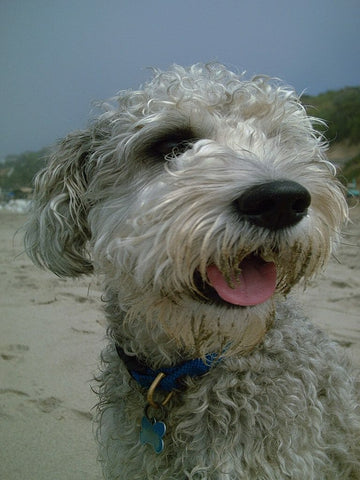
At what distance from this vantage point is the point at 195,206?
1.81 meters

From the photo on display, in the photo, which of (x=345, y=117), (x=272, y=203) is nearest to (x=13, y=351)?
(x=272, y=203)

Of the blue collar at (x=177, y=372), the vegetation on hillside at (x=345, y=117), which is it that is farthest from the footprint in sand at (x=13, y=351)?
the vegetation on hillside at (x=345, y=117)

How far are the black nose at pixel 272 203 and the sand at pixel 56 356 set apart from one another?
811 millimetres

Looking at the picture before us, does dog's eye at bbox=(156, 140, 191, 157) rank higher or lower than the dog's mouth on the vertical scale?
higher

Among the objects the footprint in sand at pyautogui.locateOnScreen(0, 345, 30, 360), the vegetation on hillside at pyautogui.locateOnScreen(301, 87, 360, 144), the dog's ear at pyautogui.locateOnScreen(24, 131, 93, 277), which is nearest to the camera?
the dog's ear at pyautogui.locateOnScreen(24, 131, 93, 277)

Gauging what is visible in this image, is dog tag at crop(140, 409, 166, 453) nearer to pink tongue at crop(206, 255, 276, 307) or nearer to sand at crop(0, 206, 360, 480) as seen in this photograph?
pink tongue at crop(206, 255, 276, 307)

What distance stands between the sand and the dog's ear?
98cm

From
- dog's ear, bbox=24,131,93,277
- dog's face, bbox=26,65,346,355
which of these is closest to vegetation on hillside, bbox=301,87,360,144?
dog's face, bbox=26,65,346,355

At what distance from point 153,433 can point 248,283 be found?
0.89m

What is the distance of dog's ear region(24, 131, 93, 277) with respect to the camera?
2521 mm

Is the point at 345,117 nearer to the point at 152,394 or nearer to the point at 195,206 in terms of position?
the point at 152,394

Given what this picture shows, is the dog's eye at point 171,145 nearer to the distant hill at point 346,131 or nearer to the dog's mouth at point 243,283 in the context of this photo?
the dog's mouth at point 243,283

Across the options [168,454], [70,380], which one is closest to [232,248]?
[168,454]

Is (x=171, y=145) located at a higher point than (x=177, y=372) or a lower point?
higher
